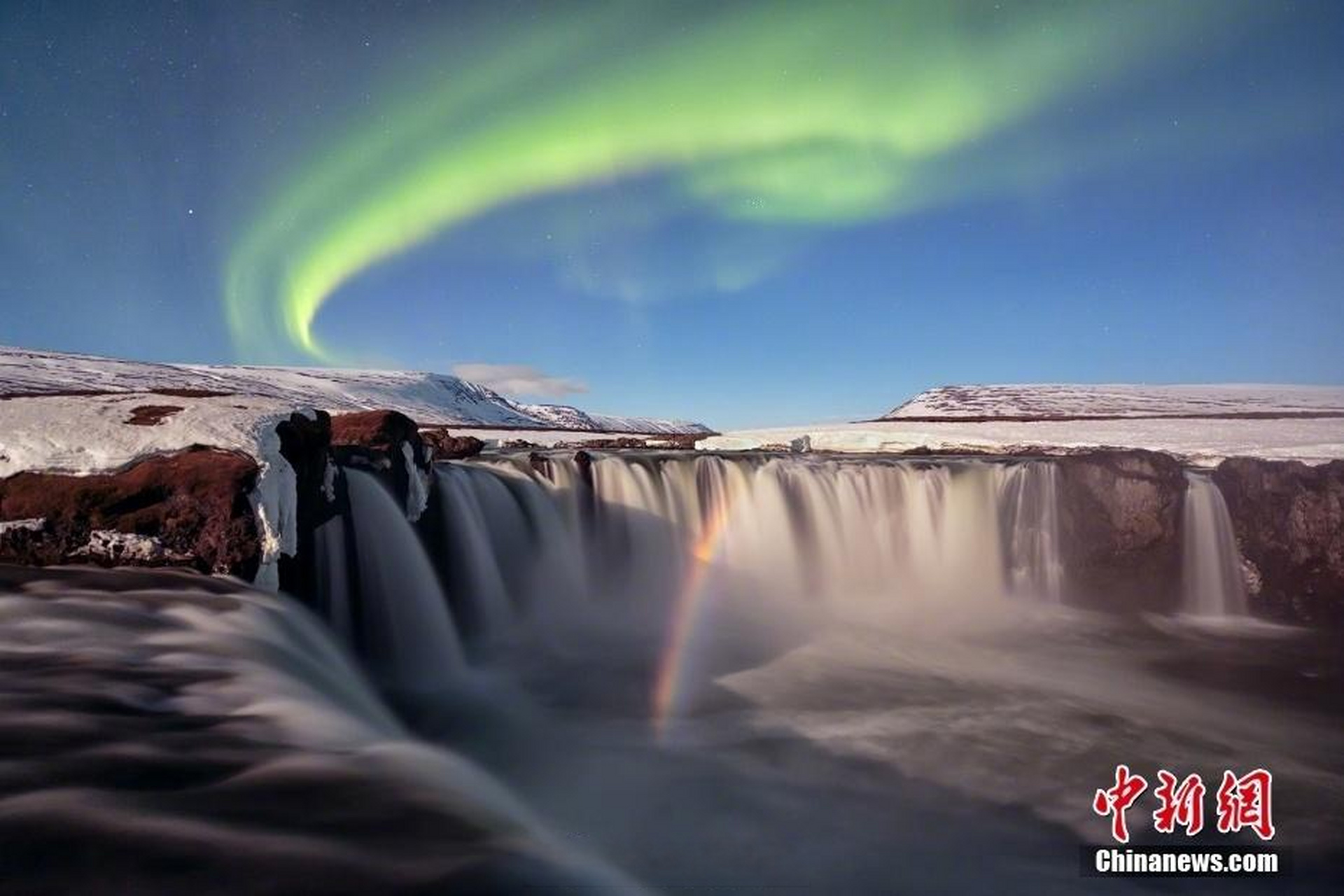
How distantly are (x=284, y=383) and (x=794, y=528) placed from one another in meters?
Result: 159

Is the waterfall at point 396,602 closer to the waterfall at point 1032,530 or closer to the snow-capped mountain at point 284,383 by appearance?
the waterfall at point 1032,530

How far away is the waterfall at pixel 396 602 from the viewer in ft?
30.3

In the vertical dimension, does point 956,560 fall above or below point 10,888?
below

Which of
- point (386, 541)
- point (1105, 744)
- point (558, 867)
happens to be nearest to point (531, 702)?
point (386, 541)

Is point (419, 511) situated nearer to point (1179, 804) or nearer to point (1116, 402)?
point (1179, 804)

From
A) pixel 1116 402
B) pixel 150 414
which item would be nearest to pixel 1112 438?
pixel 150 414

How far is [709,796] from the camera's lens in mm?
6617

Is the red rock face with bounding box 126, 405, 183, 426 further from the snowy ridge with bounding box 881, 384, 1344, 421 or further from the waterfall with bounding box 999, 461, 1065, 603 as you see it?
the snowy ridge with bounding box 881, 384, 1344, 421

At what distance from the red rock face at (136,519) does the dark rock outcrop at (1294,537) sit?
2194 centimetres

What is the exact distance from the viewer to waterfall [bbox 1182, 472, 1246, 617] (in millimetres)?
16391

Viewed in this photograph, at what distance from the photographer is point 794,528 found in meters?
17.5

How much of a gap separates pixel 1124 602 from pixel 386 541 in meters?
18.2

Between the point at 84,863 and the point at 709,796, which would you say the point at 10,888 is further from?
the point at 709,796

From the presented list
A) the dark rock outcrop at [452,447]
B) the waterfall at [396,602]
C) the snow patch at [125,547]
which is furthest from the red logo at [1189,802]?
the dark rock outcrop at [452,447]
